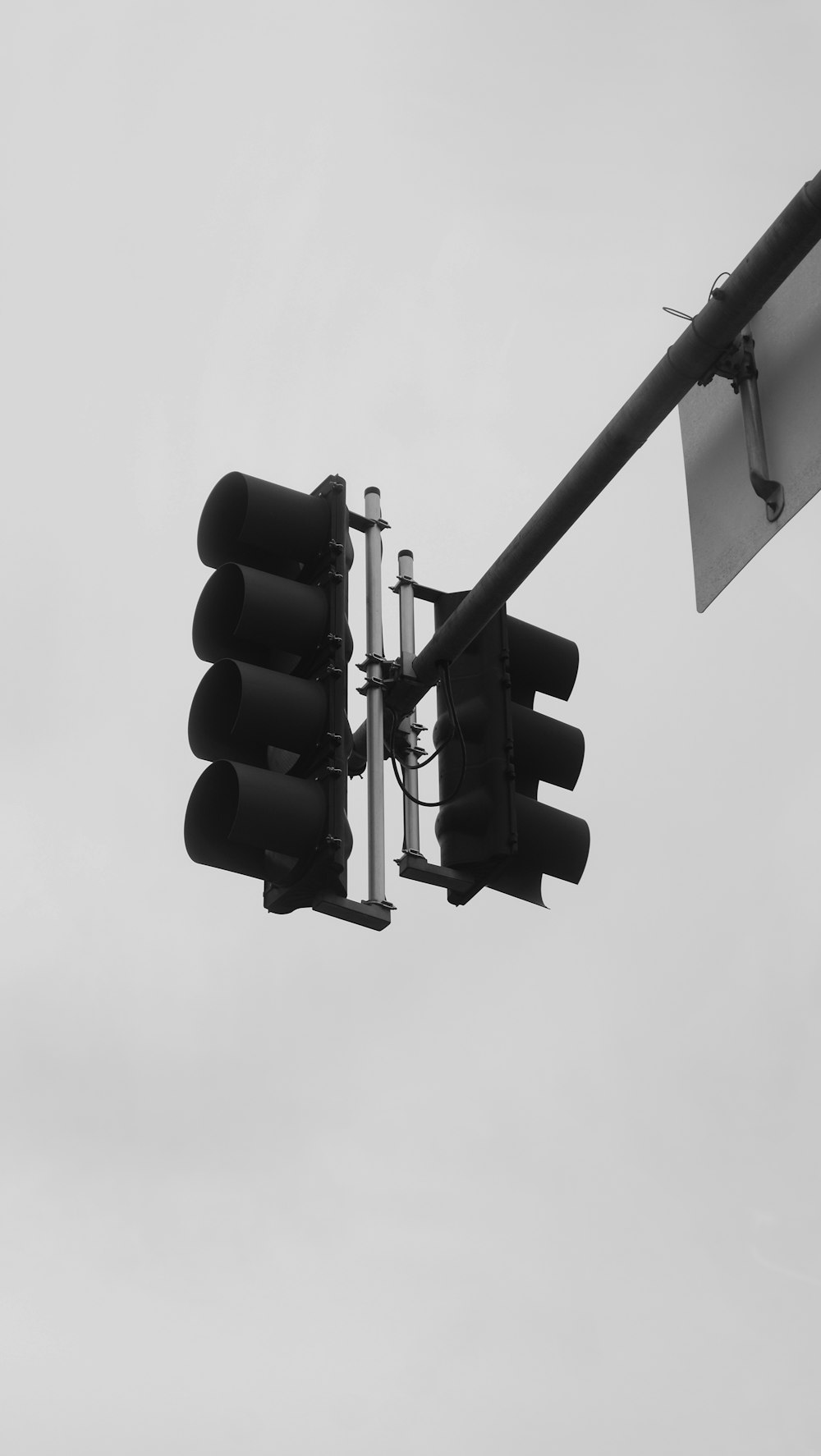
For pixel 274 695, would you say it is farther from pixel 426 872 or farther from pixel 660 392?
pixel 660 392

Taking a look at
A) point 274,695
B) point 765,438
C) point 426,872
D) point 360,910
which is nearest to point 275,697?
point 274,695

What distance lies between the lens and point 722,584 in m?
5.66

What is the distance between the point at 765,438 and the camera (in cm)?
558

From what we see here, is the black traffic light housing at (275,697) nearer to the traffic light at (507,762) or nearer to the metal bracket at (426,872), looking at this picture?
the metal bracket at (426,872)

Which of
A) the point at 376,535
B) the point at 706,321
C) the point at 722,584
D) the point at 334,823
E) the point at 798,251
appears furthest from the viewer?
the point at 376,535

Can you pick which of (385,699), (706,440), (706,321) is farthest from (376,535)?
(706,321)

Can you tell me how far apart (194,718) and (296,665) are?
50 centimetres

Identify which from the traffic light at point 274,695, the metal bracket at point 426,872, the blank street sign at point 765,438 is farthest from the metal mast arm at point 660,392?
the metal bracket at point 426,872

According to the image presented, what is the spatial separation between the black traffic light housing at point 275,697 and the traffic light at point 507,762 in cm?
54

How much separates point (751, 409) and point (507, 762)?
1.78 metres

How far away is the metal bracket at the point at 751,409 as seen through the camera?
5.47m

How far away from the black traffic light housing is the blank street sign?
135 centimetres

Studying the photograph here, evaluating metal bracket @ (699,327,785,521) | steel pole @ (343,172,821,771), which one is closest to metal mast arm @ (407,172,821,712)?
steel pole @ (343,172,821,771)

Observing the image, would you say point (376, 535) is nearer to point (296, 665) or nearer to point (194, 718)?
point (296, 665)
